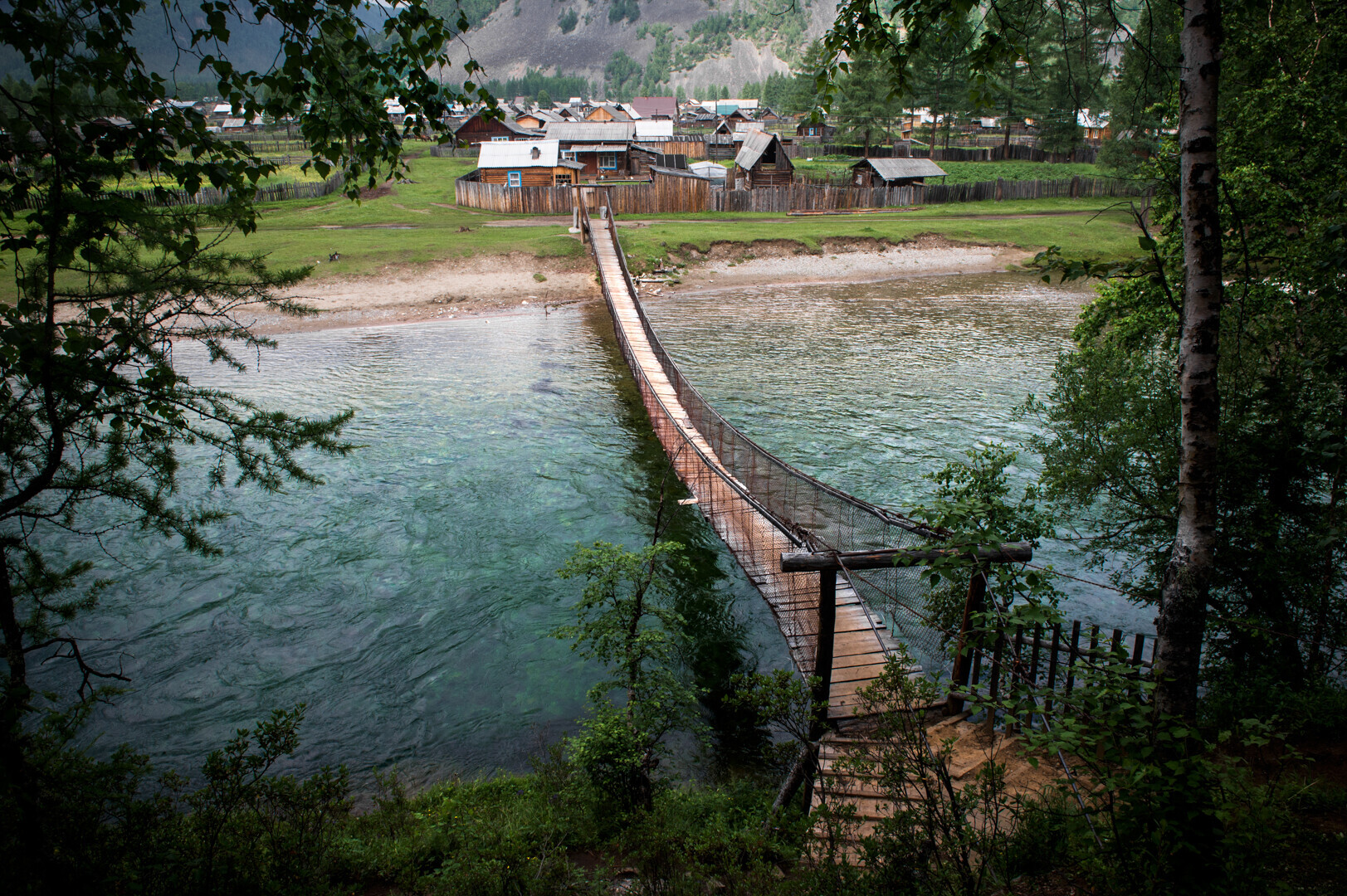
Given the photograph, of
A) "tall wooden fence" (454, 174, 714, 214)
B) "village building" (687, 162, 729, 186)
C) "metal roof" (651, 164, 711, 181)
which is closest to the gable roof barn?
"village building" (687, 162, 729, 186)

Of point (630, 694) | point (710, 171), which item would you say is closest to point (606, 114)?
point (710, 171)

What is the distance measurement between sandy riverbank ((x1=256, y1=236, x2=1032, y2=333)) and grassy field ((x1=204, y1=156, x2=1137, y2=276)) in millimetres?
761

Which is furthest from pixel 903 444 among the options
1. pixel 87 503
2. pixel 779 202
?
pixel 779 202

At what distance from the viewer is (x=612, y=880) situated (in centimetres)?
572

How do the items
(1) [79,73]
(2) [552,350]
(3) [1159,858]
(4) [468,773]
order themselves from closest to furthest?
(3) [1159,858], (1) [79,73], (4) [468,773], (2) [552,350]

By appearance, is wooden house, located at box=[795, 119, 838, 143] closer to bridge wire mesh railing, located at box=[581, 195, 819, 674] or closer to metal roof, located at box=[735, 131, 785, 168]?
metal roof, located at box=[735, 131, 785, 168]

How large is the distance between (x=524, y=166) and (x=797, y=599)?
46633 millimetres

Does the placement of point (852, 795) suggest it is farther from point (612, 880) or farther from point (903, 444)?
point (903, 444)

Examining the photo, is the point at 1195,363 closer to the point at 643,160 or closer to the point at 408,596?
the point at 408,596

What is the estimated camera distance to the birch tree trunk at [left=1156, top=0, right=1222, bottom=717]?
371 centimetres

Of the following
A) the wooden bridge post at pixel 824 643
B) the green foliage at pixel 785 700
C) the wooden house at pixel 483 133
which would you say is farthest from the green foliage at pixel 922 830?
the wooden house at pixel 483 133

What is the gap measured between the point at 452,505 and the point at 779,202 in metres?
37.3

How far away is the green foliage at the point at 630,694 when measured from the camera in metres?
7.07

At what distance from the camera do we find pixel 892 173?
50.8 m
